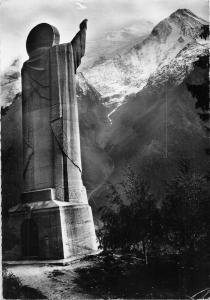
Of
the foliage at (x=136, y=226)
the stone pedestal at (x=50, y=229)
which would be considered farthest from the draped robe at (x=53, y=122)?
the foliage at (x=136, y=226)

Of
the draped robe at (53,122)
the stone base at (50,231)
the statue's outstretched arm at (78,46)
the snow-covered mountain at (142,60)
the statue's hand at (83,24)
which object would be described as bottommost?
the stone base at (50,231)

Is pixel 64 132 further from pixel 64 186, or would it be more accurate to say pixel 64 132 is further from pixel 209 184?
pixel 209 184

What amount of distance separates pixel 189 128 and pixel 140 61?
5575mm

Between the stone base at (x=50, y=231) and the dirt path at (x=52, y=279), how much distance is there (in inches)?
33.6

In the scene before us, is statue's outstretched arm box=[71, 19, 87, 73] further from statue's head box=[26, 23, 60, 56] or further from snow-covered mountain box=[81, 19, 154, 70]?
Result: statue's head box=[26, 23, 60, 56]

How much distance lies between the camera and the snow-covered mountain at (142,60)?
18520 mm

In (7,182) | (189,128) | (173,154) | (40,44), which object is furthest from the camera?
(189,128)

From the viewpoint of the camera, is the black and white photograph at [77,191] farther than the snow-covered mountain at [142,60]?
No

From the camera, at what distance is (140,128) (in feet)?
85.9

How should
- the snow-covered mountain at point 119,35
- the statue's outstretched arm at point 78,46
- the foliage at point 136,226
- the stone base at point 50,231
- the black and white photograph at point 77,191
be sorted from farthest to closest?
1. the statue's outstretched arm at point 78,46
2. the snow-covered mountain at point 119,35
3. the stone base at point 50,231
4. the foliage at point 136,226
5. the black and white photograph at point 77,191

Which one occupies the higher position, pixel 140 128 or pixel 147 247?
pixel 140 128

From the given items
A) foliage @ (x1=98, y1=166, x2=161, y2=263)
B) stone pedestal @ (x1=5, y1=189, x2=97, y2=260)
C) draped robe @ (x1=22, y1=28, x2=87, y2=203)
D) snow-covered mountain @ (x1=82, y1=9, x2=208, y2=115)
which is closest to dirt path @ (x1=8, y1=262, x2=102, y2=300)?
stone pedestal @ (x1=5, y1=189, x2=97, y2=260)

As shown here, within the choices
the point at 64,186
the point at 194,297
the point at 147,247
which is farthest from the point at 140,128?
the point at 194,297

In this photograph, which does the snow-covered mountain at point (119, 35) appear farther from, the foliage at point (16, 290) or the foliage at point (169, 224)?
the foliage at point (16, 290)
